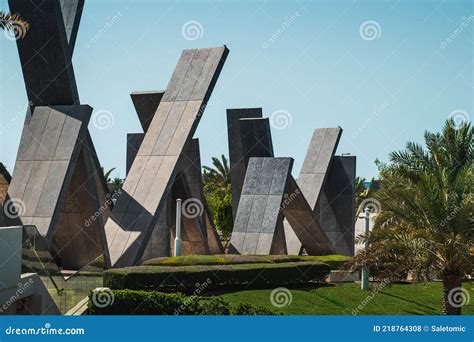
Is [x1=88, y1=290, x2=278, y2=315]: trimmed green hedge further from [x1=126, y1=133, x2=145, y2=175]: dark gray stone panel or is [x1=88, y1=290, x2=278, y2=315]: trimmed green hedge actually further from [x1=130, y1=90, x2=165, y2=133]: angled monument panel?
[x1=126, y1=133, x2=145, y2=175]: dark gray stone panel

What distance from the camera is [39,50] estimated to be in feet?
66.6

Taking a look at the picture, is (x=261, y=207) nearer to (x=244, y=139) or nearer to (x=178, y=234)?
(x=244, y=139)

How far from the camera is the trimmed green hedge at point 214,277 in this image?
17.9 meters

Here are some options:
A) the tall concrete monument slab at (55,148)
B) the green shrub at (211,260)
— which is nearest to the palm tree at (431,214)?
the green shrub at (211,260)

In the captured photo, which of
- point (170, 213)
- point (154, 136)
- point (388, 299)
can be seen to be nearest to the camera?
point (388, 299)

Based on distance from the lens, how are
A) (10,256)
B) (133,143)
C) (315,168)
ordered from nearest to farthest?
(10,256) < (133,143) < (315,168)

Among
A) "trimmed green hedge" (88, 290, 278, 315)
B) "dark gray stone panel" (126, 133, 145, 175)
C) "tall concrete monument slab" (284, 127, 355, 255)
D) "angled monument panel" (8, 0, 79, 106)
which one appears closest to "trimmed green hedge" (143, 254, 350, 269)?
"trimmed green hedge" (88, 290, 278, 315)

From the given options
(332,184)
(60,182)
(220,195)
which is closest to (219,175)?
(220,195)

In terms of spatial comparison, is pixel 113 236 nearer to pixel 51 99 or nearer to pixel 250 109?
pixel 51 99

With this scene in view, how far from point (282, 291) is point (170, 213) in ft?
22.2

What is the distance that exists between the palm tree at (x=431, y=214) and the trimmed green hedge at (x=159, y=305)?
343cm

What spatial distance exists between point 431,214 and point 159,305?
674 centimetres

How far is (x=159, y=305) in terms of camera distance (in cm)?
1656

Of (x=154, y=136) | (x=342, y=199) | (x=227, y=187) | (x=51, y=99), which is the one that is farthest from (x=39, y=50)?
(x=227, y=187)
